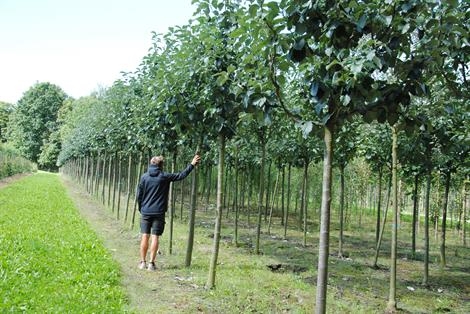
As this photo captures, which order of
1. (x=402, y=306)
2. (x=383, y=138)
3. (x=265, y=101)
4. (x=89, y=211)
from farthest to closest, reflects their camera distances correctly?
1. (x=89, y=211)
2. (x=383, y=138)
3. (x=402, y=306)
4. (x=265, y=101)

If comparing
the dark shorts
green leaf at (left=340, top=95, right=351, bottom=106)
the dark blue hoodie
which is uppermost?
green leaf at (left=340, top=95, right=351, bottom=106)

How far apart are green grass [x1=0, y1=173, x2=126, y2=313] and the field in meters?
0.02

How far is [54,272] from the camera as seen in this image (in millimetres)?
6672

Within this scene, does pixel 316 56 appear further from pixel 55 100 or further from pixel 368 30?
pixel 55 100

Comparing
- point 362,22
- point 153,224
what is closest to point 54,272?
point 153,224

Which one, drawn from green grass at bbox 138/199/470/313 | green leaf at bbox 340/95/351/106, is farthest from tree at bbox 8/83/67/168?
green leaf at bbox 340/95/351/106

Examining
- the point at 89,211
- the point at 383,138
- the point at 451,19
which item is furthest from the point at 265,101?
the point at 89,211

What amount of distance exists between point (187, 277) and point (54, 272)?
2175 millimetres

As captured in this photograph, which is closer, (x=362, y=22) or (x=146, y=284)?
(x=362, y=22)

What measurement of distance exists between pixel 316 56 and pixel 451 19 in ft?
3.92

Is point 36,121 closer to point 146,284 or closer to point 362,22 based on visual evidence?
point 146,284

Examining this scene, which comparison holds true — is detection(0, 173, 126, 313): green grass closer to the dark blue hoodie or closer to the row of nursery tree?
the dark blue hoodie

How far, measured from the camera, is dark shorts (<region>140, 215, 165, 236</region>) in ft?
26.1

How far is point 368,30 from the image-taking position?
363cm
